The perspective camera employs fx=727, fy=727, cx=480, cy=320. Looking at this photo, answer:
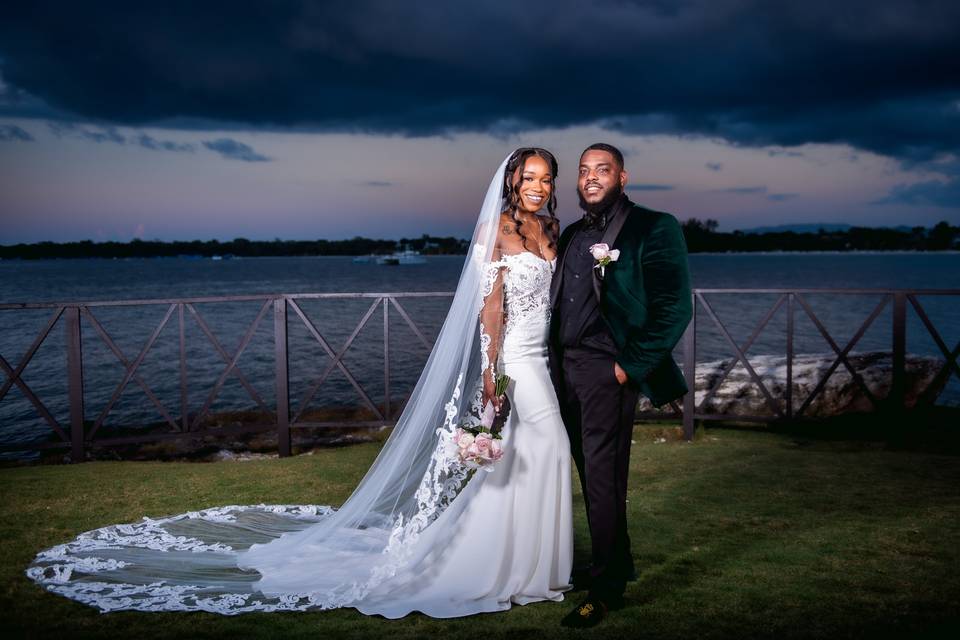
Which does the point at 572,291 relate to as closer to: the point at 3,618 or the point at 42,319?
the point at 3,618

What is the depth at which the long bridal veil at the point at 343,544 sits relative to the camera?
11.1ft

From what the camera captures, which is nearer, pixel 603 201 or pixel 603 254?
pixel 603 254

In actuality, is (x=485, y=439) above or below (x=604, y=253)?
below

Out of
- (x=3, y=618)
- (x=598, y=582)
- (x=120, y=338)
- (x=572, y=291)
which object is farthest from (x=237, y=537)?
(x=120, y=338)

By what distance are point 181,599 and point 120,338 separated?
3285cm

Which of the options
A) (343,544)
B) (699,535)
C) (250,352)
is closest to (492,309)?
(343,544)

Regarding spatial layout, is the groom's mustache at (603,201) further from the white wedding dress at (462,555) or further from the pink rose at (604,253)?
the white wedding dress at (462,555)

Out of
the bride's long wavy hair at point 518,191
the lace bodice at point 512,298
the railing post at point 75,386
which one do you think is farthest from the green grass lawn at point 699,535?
the bride's long wavy hair at point 518,191

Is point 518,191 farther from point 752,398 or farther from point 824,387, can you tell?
point 752,398

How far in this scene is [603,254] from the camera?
3.03 metres

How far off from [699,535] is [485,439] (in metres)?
1.80

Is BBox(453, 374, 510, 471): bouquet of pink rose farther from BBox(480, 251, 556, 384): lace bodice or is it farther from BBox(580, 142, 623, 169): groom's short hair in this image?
BBox(580, 142, 623, 169): groom's short hair

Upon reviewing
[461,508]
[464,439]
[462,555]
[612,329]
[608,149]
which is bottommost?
[462,555]

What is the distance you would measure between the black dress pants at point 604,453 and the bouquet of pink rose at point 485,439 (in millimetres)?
343
